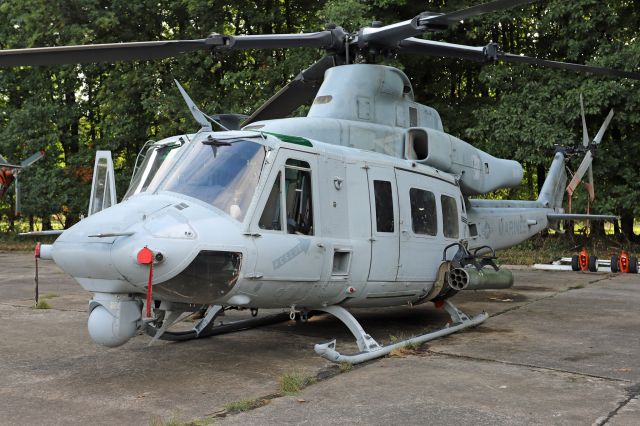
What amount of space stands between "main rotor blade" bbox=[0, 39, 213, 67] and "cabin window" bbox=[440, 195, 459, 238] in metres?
3.52

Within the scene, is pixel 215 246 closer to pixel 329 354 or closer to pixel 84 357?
pixel 329 354

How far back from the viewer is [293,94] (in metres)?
8.55

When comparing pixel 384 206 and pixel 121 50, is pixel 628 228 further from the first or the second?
pixel 121 50

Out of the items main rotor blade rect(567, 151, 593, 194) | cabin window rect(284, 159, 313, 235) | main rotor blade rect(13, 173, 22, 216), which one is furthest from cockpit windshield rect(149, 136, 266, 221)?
main rotor blade rect(13, 173, 22, 216)

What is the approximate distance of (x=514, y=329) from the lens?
7.56 meters

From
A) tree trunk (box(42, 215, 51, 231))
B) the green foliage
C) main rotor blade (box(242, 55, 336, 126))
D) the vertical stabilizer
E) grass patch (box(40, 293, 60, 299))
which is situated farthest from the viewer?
tree trunk (box(42, 215, 51, 231))

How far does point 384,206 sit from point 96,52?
3.25 metres

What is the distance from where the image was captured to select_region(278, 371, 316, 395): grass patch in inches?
189

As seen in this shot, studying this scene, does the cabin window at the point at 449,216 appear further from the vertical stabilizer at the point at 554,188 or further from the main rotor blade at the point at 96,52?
the vertical stabilizer at the point at 554,188

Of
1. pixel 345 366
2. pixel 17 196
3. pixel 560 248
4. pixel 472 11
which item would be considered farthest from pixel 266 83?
pixel 345 366

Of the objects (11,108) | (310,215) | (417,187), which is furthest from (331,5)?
(11,108)

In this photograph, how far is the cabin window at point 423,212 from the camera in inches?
280

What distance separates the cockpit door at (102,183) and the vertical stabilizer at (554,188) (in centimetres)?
760

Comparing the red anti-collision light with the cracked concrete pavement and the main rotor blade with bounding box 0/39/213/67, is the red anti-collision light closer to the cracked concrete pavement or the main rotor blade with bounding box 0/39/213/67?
the cracked concrete pavement
